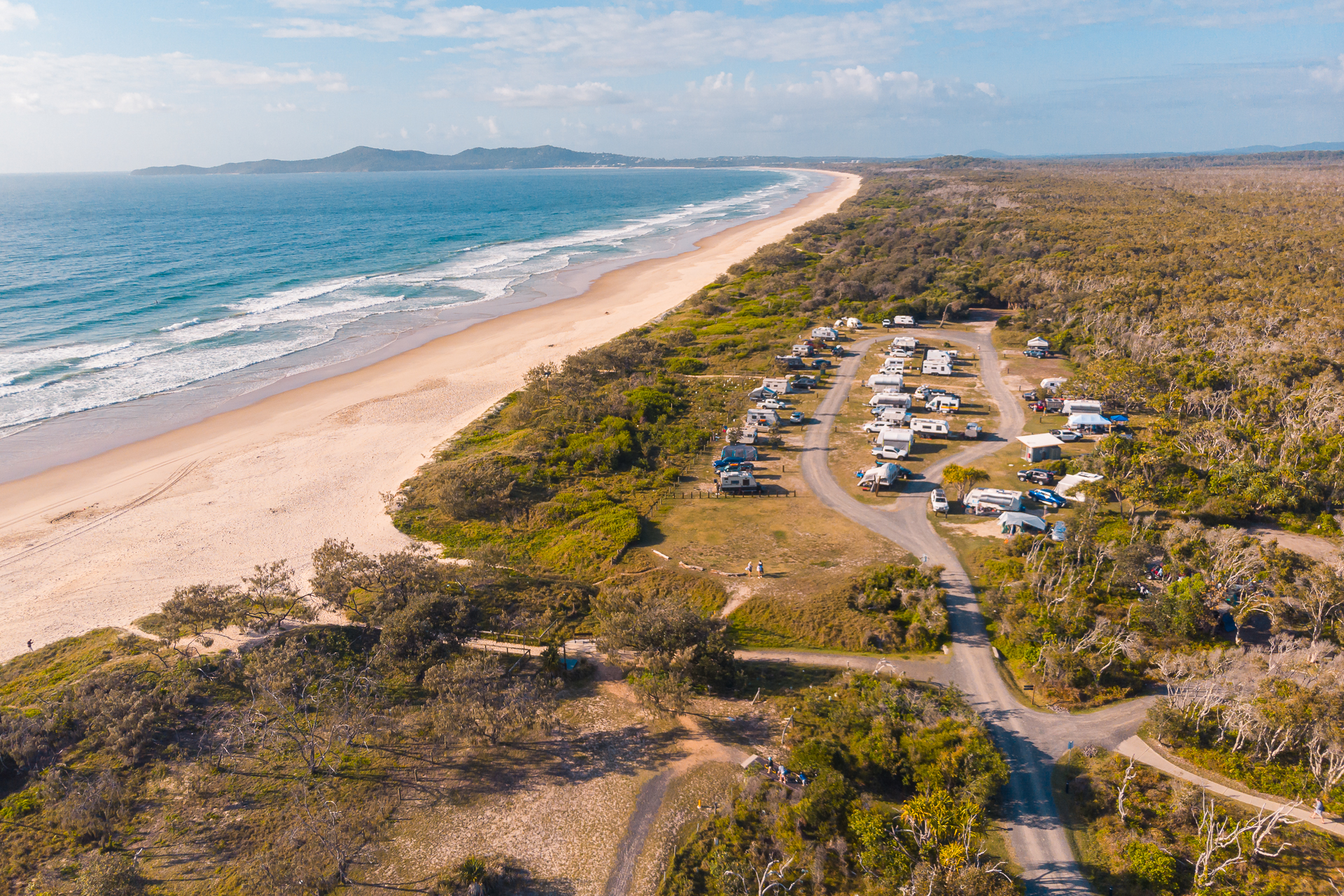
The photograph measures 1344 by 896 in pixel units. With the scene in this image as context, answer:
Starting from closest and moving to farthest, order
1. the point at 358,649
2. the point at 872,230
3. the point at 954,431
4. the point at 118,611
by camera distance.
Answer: the point at 358,649
the point at 118,611
the point at 954,431
the point at 872,230

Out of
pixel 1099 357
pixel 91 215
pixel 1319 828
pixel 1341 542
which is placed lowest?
pixel 1319 828

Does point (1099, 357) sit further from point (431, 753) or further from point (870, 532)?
point (431, 753)

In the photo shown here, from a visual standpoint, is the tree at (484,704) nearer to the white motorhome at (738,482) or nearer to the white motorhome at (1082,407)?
the white motorhome at (738,482)

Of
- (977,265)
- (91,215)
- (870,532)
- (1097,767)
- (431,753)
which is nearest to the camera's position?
(1097,767)

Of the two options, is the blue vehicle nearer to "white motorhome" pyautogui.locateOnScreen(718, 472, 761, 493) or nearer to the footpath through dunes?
the footpath through dunes

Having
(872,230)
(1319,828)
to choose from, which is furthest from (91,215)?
(1319,828)

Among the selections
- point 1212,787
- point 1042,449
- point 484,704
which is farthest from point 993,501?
point 484,704
